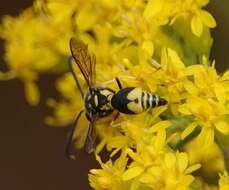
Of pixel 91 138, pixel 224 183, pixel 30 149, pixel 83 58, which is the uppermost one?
pixel 30 149

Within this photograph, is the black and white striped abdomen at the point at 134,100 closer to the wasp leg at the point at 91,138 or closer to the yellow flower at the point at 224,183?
the wasp leg at the point at 91,138

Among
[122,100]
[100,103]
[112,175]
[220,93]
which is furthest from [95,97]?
[220,93]

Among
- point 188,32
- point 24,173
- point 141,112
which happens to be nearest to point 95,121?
point 141,112

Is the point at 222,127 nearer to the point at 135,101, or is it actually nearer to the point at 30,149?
the point at 135,101

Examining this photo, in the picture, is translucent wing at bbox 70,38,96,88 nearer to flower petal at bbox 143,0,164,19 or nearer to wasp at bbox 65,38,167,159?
wasp at bbox 65,38,167,159

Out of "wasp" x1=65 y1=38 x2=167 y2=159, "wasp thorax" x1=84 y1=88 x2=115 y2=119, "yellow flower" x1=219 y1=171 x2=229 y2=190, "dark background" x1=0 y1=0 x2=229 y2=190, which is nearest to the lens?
"yellow flower" x1=219 y1=171 x2=229 y2=190

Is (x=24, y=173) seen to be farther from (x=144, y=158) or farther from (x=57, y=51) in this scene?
(x=144, y=158)

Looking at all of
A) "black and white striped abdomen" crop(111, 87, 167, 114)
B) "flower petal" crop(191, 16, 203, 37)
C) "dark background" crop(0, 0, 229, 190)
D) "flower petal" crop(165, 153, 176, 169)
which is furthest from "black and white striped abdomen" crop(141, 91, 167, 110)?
"dark background" crop(0, 0, 229, 190)
